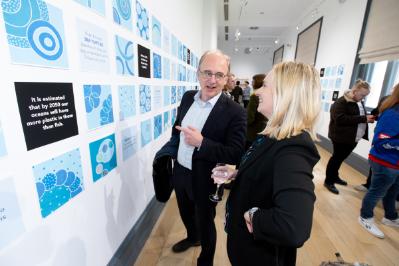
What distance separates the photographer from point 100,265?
137cm

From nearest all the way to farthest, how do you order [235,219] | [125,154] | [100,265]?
[235,219], [100,265], [125,154]

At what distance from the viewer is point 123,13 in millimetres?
1391

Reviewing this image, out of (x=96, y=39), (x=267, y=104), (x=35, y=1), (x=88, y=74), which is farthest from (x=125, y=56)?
(x=267, y=104)

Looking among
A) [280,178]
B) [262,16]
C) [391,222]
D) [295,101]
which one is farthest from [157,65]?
[262,16]

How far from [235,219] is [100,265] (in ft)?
3.40

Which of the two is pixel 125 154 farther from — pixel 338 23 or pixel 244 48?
pixel 244 48

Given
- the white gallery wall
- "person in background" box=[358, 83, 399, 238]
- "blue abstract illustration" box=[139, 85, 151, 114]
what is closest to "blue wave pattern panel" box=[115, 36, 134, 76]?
the white gallery wall

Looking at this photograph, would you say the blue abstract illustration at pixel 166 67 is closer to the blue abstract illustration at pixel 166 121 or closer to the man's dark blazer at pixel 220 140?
the blue abstract illustration at pixel 166 121

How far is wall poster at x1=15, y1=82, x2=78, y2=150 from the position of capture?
0.77 meters

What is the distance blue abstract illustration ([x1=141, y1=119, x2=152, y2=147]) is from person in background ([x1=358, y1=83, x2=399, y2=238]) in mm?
2204

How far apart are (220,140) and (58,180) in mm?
912

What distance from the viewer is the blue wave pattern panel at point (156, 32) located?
194 cm

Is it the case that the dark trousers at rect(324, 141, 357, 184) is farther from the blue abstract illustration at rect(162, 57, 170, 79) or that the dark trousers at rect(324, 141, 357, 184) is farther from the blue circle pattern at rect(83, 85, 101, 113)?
the blue circle pattern at rect(83, 85, 101, 113)

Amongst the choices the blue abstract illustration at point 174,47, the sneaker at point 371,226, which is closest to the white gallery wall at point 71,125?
the blue abstract illustration at point 174,47
